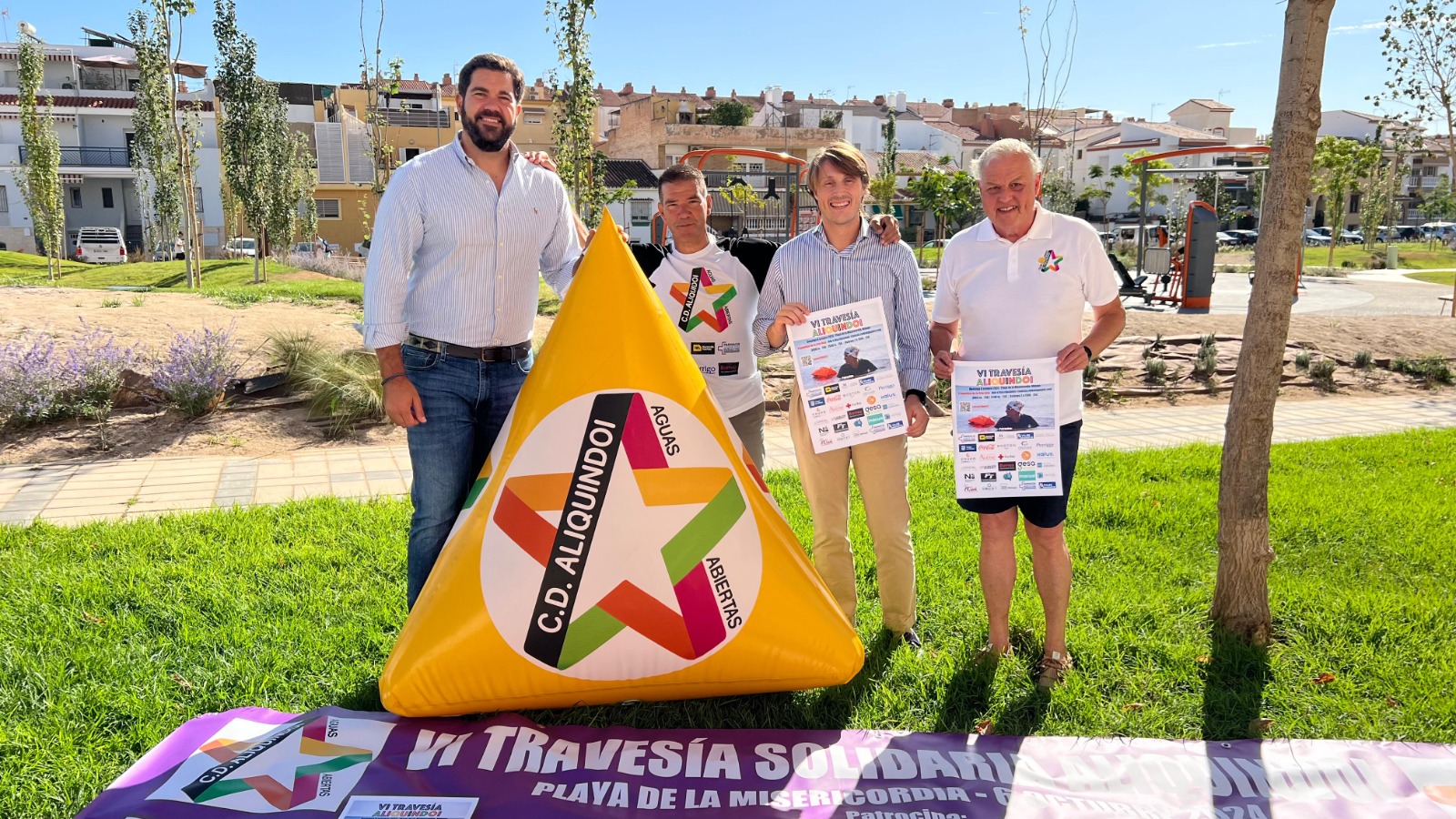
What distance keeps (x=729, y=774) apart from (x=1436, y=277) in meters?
30.5

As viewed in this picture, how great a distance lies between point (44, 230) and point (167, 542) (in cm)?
2797

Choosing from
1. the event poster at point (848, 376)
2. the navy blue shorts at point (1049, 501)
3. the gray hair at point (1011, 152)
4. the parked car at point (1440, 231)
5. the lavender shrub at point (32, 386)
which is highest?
the parked car at point (1440, 231)

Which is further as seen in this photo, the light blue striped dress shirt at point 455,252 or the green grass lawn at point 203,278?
the green grass lawn at point 203,278

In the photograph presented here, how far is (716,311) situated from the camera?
353 centimetres

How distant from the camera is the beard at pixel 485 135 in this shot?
3000 millimetres

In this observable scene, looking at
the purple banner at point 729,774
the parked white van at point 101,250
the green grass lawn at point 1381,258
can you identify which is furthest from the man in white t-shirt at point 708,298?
the parked white van at point 101,250

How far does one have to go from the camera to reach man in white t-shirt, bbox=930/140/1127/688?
9.71 feet

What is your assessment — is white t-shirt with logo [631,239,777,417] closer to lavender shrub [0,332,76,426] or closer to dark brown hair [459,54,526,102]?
dark brown hair [459,54,526,102]

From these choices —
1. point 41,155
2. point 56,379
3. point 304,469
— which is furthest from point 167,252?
point 304,469

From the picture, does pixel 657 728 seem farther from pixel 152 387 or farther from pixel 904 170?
pixel 904 170

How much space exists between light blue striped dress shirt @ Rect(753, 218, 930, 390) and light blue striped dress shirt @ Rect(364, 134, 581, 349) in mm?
877

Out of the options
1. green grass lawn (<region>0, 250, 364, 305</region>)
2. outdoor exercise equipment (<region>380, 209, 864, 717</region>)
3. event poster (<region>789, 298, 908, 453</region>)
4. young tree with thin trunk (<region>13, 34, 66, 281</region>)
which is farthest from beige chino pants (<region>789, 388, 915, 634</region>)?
young tree with thin trunk (<region>13, 34, 66, 281</region>)

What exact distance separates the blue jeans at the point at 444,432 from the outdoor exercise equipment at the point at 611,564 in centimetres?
29

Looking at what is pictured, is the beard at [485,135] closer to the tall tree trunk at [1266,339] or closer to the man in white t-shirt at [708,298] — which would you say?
the man in white t-shirt at [708,298]
